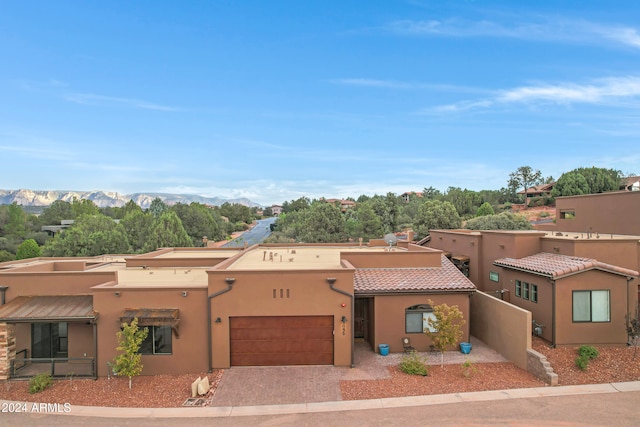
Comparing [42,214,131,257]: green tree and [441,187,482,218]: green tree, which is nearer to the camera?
[42,214,131,257]: green tree

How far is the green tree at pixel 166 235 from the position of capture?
43812mm

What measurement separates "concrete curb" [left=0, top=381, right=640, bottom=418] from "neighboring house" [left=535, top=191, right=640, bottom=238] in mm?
10913

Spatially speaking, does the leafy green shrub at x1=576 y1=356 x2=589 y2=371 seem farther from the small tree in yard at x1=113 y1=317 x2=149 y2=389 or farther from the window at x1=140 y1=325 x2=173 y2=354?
the small tree in yard at x1=113 y1=317 x2=149 y2=389

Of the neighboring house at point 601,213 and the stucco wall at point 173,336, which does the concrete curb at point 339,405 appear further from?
the neighboring house at point 601,213

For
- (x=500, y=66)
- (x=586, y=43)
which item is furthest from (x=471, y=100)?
(x=586, y=43)

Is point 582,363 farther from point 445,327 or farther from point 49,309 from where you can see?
point 49,309

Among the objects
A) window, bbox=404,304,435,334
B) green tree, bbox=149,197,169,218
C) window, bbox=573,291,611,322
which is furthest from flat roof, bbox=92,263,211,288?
green tree, bbox=149,197,169,218

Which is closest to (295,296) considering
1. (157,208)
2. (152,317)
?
(152,317)

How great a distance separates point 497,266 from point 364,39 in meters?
20.6

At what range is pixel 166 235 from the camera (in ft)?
145

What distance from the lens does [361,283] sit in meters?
15.5

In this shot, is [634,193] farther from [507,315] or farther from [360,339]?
[360,339]

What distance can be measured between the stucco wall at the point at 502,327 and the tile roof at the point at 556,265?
2.24 metres

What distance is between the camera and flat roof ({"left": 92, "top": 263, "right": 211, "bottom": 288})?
14.5 metres
